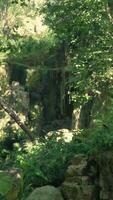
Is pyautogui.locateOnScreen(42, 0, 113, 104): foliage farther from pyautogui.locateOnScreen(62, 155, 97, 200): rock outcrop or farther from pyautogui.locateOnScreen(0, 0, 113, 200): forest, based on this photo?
pyautogui.locateOnScreen(62, 155, 97, 200): rock outcrop

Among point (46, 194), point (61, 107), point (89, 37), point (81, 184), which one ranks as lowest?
→ point (46, 194)

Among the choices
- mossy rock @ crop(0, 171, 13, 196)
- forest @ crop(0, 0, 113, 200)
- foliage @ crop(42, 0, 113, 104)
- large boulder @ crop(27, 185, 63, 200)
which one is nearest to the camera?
mossy rock @ crop(0, 171, 13, 196)

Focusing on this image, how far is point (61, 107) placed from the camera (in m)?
26.7

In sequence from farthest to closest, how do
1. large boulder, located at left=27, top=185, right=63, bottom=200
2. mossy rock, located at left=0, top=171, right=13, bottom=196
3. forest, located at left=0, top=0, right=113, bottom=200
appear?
forest, located at left=0, top=0, right=113, bottom=200
large boulder, located at left=27, top=185, right=63, bottom=200
mossy rock, located at left=0, top=171, right=13, bottom=196

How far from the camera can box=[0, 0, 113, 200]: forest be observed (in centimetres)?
888

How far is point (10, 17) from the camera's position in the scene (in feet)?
130

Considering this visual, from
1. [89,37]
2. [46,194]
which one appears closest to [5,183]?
[46,194]

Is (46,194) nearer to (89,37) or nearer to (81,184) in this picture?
(81,184)

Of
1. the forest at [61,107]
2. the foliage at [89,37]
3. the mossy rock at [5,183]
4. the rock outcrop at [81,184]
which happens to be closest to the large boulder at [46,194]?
the forest at [61,107]

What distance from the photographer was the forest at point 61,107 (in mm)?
8875

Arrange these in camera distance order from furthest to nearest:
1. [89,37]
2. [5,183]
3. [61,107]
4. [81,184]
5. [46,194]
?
[61,107]
[89,37]
[81,184]
[46,194]
[5,183]

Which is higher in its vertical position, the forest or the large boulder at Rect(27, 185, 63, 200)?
the forest

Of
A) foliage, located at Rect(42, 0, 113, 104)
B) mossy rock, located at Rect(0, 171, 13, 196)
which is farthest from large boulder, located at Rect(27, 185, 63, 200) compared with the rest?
mossy rock, located at Rect(0, 171, 13, 196)

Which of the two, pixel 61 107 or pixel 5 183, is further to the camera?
pixel 61 107
